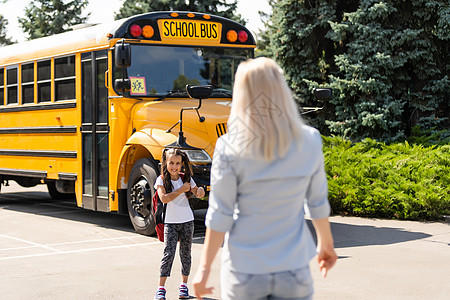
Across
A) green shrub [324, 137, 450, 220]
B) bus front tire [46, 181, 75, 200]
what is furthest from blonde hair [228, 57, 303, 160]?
bus front tire [46, 181, 75, 200]

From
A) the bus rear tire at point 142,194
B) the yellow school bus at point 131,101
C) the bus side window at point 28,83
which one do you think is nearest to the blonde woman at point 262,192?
the yellow school bus at point 131,101

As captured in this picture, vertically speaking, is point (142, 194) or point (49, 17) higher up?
point (49, 17)

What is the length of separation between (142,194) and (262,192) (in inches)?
254

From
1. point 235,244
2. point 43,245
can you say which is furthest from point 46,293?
point 235,244

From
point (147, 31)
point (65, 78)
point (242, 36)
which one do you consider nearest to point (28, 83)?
point (65, 78)

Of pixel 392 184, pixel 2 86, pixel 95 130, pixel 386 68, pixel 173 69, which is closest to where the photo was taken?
pixel 173 69

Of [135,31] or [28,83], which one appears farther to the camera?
[28,83]

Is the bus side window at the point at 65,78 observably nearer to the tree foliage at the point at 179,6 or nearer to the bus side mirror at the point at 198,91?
the bus side mirror at the point at 198,91

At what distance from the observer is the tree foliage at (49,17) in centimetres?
3556

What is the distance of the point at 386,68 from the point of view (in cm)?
1644

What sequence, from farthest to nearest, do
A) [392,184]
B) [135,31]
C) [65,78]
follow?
[65,78] → [392,184] → [135,31]

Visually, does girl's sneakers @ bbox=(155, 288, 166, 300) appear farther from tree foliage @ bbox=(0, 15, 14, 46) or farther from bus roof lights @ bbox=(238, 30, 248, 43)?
tree foliage @ bbox=(0, 15, 14, 46)

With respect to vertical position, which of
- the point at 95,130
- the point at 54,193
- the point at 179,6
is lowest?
the point at 54,193

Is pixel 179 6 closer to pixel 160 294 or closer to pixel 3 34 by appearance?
pixel 160 294
